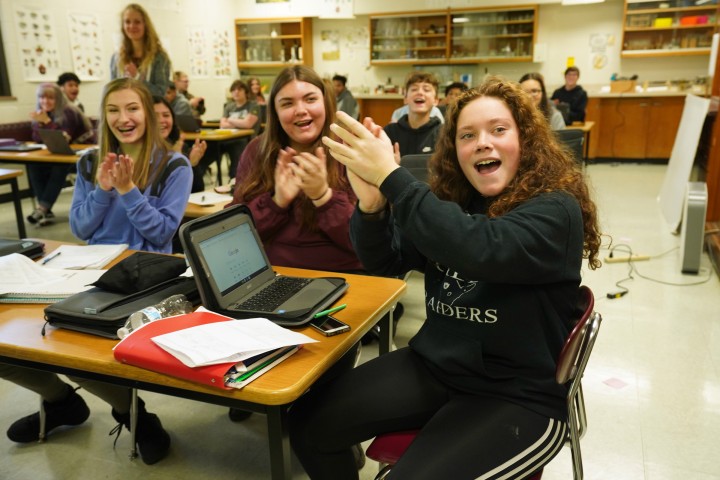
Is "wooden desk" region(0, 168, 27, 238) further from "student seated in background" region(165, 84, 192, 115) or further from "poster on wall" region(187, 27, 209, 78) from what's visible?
"poster on wall" region(187, 27, 209, 78)

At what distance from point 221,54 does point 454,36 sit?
417cm

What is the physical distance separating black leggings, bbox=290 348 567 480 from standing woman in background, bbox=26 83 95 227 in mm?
4838

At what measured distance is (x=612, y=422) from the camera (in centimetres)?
221

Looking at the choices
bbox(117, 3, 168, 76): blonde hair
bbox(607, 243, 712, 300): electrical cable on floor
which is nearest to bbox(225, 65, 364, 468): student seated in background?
bbox(607, 243, 712, 300): electrical cable on floor

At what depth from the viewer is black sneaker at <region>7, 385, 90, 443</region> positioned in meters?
2.11

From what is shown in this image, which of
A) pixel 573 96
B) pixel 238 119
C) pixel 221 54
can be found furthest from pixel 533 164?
pixel 221 54

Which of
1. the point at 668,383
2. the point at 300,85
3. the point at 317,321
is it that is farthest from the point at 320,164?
the point at 668,383

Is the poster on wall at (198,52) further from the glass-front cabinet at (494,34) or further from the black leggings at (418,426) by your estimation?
the black leggings at (418,426)

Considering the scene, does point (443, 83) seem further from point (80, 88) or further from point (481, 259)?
point (481, 259)

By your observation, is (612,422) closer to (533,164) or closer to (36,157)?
(533,164)

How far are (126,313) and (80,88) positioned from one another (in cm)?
724

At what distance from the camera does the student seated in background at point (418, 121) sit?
158 inches

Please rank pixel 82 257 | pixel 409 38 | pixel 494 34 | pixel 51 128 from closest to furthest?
pixel 82 257, pixel 51 128, pixel 494 34, pixel 409 38

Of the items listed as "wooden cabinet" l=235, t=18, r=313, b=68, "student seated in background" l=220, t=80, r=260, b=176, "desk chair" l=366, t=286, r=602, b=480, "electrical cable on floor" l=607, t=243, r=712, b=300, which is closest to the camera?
"desk chair" l=366, t=286, r=602, b=480
